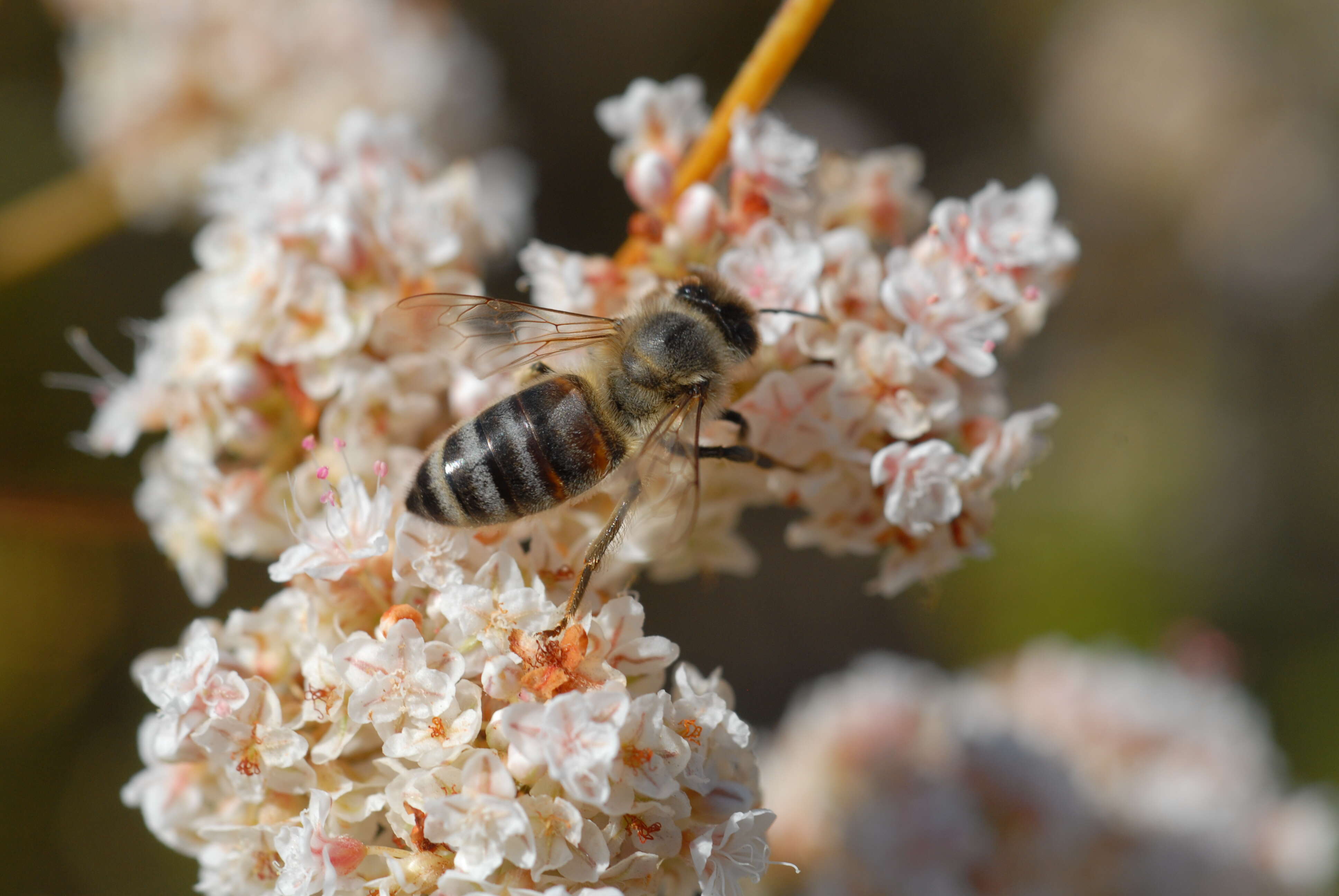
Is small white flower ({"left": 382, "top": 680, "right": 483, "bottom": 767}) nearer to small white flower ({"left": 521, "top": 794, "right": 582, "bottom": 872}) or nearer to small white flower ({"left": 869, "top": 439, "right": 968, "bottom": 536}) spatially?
small white flower ({"left": 521, "top": 794, "right": 582, "bottom": 872})

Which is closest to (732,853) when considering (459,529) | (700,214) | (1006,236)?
(459,529)

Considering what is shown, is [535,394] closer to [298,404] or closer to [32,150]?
[298,404]

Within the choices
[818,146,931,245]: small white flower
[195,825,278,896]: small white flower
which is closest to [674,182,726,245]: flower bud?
Result: [818,146,931,245]: small white flower

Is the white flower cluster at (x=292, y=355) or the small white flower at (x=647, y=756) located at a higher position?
the white flower cluster at (x=292, y=355)

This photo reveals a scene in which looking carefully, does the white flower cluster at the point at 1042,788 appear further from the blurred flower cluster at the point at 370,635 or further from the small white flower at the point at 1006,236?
the small white flower at the point at 1006,236

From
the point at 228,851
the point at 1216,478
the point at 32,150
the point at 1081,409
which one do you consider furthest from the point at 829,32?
the point at 228,851

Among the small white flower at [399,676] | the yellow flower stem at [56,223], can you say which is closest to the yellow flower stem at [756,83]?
the small white flower at [399,676]

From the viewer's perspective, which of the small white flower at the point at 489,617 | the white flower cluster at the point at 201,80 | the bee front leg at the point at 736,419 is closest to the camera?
the small white flower at the point at 489,617

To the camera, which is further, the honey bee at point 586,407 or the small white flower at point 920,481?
the small white flower at point 920,481
